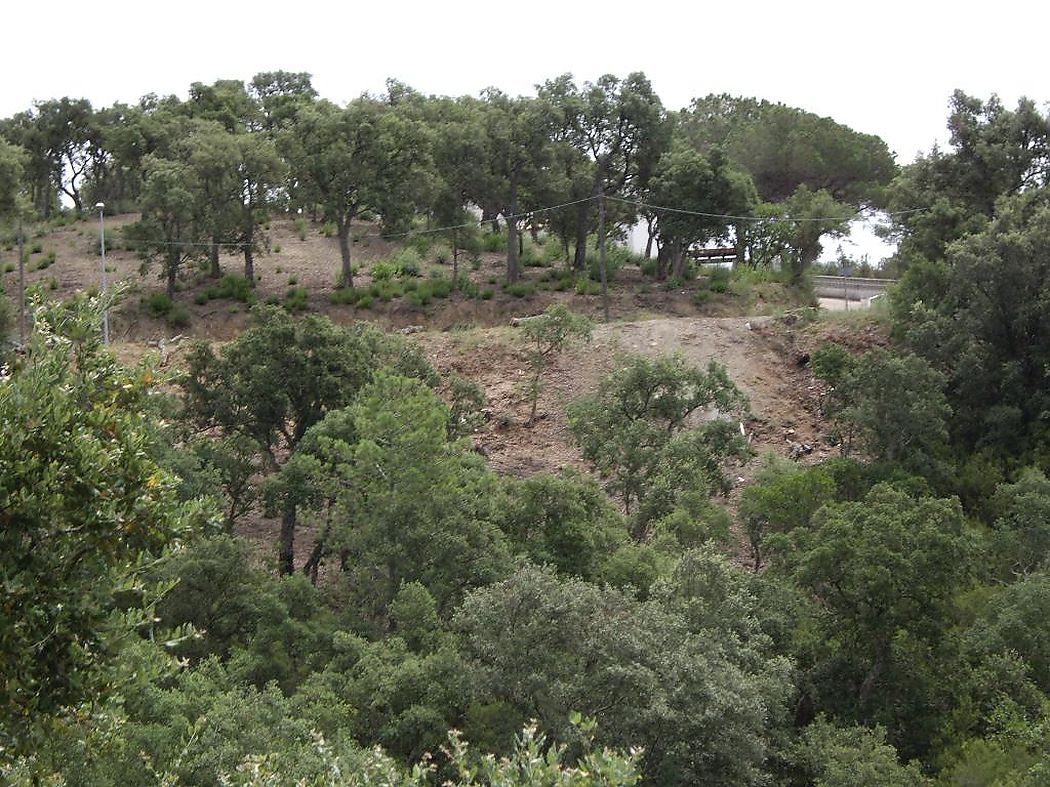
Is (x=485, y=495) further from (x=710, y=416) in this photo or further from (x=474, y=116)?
(x=474, y=116)

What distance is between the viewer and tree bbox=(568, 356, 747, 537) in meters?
27.9

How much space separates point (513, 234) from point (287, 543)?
20.8 metres

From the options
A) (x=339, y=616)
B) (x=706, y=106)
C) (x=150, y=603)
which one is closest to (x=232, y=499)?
(x=339, y=616)

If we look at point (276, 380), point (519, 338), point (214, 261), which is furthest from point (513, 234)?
point (276, 380)

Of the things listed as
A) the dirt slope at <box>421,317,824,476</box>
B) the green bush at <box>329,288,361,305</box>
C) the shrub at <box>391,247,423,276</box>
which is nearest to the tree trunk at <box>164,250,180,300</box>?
the green bush at <box>329,288,361,305</box>

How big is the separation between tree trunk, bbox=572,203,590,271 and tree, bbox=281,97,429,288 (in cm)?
733

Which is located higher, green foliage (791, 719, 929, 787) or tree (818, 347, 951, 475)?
tree (818, 347, 951, 475)

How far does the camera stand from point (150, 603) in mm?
9695

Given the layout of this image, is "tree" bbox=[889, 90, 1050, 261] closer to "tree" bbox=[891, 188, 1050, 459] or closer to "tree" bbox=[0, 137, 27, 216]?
"tree" bbox=[891, 188, 1050, 459]

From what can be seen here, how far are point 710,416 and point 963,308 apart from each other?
8.13 metres

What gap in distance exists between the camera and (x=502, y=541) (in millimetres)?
23328

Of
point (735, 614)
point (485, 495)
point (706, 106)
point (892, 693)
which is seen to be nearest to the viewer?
point (735, 614)

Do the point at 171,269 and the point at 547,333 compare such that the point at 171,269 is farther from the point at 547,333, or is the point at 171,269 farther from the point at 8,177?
the point at 547,333

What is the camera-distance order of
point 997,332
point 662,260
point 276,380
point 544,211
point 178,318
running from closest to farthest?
point 276,380, point 997,332, point 178,318, point 544,211, point 662,260
